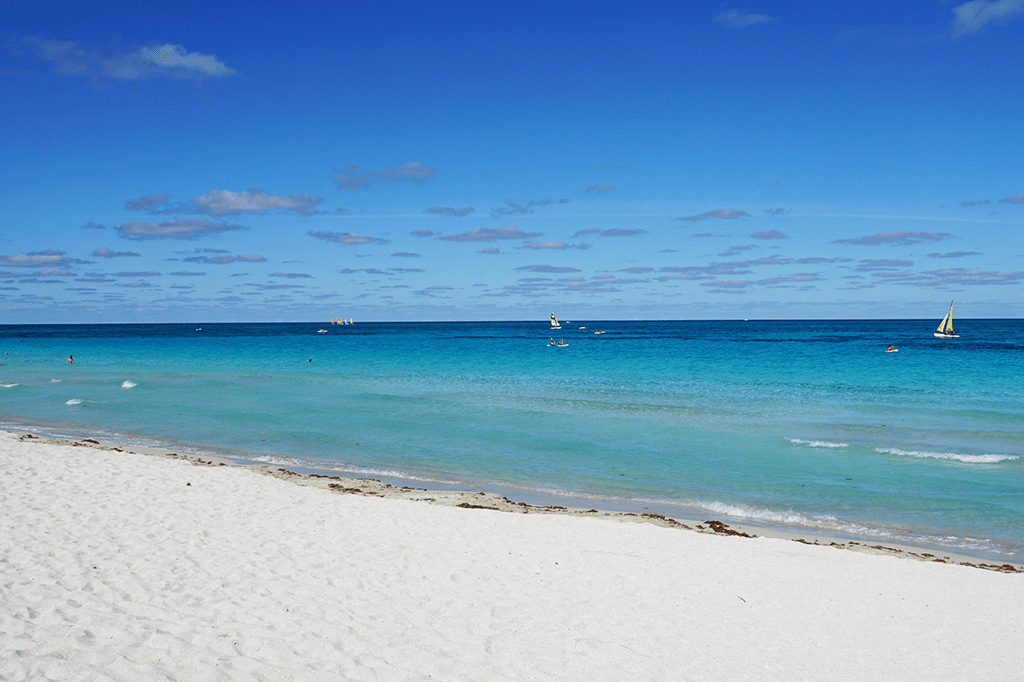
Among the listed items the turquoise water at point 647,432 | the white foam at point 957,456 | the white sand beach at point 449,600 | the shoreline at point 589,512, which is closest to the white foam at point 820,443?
the turquoise water at point 647,432

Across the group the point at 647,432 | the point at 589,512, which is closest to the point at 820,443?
the point at 647,432

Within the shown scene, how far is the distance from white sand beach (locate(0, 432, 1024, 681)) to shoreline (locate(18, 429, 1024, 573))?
0.67 meters

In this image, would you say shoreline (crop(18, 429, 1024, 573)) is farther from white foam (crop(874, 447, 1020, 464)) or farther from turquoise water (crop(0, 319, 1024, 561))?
white foam (crop(874, 447, 1020, 464))

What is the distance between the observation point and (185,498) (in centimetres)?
1012

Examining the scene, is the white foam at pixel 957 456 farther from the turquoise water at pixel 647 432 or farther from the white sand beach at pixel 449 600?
the white sand beach at pixel 449 600

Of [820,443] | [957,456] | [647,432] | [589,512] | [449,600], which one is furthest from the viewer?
[647,432]

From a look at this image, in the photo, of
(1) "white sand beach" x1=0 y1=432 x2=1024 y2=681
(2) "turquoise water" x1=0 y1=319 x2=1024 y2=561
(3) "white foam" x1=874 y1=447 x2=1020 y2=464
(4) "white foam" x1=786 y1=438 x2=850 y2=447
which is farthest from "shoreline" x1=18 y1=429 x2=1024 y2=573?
(4) "white foam" x1=786 y1=438 x2=850 y2=447

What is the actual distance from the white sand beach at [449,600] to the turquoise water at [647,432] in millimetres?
3054

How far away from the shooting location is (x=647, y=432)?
736 inches

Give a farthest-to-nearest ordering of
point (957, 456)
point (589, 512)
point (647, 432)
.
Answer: point (647, 432), point (957, 456), point (589, 512)

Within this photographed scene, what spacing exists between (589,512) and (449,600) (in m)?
4.62

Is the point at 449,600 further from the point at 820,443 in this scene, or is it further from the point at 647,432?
the point at 820,443

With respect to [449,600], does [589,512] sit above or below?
below

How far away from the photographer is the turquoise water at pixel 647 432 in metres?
12.1
